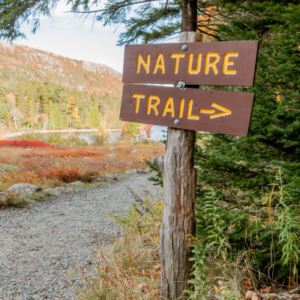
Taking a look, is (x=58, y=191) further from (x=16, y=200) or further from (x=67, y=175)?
(x=16, y=200)

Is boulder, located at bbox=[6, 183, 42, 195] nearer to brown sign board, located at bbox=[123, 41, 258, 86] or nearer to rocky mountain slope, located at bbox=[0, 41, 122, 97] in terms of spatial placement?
brown sign board, located at bbox=[123, 41, 258, 86]

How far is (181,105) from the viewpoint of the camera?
5.25 ft

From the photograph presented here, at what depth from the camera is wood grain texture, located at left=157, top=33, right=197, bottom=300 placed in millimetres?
1706

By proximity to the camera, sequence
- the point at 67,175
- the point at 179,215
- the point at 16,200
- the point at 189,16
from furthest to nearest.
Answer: the point at 67,175
the point at 16,200
the point at 189,16
the point at 179,215

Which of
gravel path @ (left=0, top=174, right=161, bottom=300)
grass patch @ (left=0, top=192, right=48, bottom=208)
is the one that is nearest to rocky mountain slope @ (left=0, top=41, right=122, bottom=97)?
grass patch @ (left=0, top=192, right=48, bottom=208)

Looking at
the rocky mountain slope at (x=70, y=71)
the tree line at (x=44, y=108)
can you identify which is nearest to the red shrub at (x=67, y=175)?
the tree line at (x=44, y=108)

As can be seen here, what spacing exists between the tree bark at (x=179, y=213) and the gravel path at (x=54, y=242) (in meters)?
1.30

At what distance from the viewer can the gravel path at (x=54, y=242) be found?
2.58 metres

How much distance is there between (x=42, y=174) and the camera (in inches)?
306

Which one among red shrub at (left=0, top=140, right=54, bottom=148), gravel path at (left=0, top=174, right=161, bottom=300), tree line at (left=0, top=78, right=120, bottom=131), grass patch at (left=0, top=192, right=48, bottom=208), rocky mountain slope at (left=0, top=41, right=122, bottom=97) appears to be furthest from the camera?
rocky mountain slope at (left=0, top=41, right=122, bottom=97)

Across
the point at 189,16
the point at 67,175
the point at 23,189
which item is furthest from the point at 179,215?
the point at 67,175

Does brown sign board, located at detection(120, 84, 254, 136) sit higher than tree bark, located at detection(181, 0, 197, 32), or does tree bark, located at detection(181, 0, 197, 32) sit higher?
tree bark, located at detection(181, 0, 197, 32)

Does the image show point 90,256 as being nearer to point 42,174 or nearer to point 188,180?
point 188,180

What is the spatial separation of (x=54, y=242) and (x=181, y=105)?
3.38 metres
